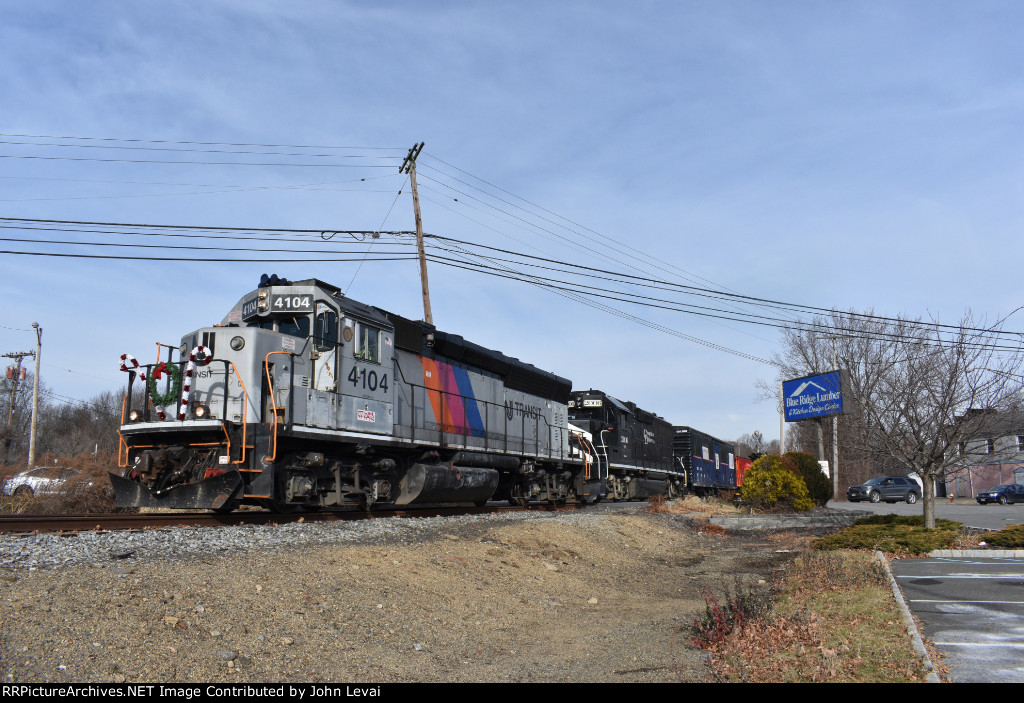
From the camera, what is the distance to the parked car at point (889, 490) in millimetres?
37469

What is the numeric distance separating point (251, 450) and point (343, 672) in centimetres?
559

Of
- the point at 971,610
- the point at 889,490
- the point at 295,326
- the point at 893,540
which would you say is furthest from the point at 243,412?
the point at 889,490

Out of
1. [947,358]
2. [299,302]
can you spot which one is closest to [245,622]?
[299,302]

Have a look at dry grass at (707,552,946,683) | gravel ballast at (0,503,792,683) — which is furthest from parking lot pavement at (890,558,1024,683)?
gravel ballast at (0,503,792,683)

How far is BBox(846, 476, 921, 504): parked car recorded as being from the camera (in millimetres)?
37469

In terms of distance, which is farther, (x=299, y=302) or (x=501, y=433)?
(x=501, y=433)

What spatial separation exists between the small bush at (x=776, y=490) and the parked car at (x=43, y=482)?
17516 mm

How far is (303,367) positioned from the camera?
1167cm

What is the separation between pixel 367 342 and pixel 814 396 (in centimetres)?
2098

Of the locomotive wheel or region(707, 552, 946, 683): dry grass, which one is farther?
the locomotive wheel

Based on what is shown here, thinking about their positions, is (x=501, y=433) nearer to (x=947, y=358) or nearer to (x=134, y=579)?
(x=947, y=358)

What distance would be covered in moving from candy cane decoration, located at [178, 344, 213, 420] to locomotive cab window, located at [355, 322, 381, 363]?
2.49m

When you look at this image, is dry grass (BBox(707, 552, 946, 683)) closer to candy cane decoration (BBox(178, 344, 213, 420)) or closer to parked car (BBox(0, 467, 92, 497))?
candy cane decoration (BBox(178, 344, 213, 420))

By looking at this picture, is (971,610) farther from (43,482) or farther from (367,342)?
(43,482)
